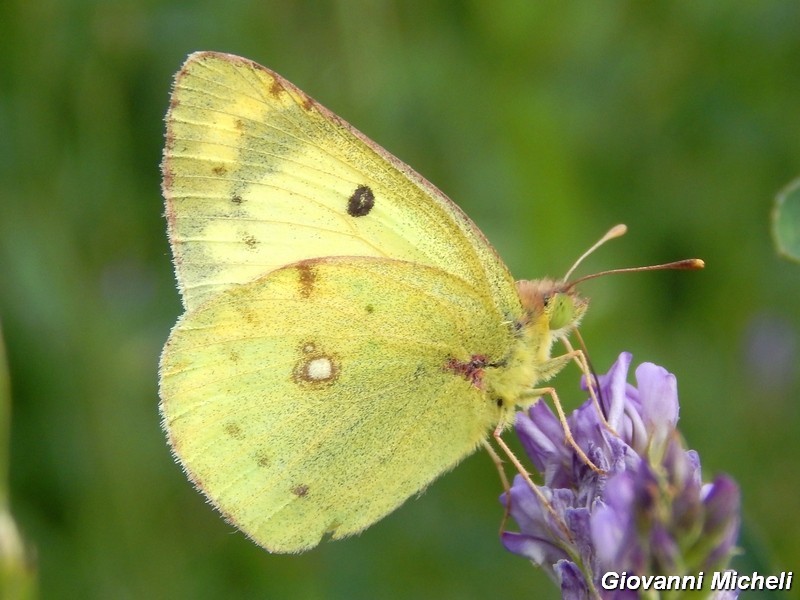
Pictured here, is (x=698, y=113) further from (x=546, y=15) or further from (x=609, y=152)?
(x=546, y=15)

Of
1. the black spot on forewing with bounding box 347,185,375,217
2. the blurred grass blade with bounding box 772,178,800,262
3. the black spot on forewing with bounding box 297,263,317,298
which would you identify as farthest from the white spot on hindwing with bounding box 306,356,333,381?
the blurred grass blade with bounding box 772,178,800,262

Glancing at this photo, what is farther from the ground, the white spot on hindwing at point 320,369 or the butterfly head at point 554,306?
the butterfly head at point 554,306

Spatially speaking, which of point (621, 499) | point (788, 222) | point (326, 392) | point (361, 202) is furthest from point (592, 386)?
point (361, 202)

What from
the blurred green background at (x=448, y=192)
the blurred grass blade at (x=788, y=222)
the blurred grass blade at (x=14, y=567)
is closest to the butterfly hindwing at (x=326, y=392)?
the blurred grass blade at (x=14, y=567)

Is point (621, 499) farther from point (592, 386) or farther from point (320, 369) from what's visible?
point (320, 369)

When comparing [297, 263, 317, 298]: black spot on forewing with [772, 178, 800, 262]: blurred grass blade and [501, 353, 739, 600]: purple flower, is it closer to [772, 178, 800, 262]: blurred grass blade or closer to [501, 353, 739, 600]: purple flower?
[501, 353, 739, 600]: purple flower

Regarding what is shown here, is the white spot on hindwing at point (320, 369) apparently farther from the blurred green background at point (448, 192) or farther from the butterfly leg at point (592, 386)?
the blurred green background at point (448, 192)
